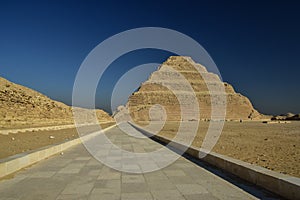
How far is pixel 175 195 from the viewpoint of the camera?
4453mm

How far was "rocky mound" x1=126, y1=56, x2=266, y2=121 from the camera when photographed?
116 m

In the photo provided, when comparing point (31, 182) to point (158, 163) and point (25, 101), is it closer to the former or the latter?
point (158, 163)

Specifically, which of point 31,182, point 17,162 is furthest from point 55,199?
point 17,162

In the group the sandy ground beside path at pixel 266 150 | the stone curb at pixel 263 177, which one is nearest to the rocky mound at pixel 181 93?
the sandy ground beside path at pixel 266 150

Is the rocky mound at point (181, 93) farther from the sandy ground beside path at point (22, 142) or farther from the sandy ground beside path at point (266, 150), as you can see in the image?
the sandy ground beside path at point (266, 150)

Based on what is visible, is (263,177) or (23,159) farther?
(23,159)

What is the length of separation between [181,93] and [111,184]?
122 metres

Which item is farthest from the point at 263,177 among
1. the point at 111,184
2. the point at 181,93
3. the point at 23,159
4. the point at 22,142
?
the point at 181,93

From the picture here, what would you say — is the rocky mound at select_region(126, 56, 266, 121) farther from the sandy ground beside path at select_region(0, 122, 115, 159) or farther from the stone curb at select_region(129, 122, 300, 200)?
the stone curb at select_region(129, 122, 300, 200)

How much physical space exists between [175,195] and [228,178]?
1619 mm

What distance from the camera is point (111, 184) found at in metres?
5.15

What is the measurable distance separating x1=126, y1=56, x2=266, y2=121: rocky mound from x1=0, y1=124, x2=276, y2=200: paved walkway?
323ft

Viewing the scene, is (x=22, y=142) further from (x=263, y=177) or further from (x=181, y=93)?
(x=181, y=93)

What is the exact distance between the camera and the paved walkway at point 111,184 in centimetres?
441
